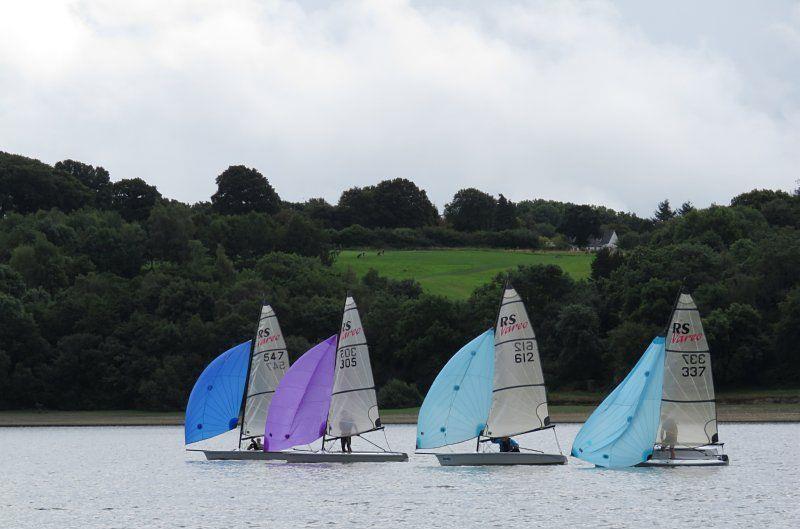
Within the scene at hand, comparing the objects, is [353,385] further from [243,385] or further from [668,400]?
[668,400]

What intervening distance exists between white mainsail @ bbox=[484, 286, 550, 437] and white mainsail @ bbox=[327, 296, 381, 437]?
6237 millimetres

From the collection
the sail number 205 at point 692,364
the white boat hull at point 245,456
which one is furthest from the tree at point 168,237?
the sail number 205 at point 692,364

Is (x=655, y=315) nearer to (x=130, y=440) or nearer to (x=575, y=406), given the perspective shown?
(x=575, y=406)

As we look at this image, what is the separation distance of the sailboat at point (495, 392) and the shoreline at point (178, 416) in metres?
35.3

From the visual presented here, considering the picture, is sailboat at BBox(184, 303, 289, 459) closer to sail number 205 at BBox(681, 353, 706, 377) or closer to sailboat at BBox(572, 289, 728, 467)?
sailboat at BBox(572, 289, 728, 467)

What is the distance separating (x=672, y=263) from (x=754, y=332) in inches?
528

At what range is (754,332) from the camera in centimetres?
9812

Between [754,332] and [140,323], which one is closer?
[754,332]

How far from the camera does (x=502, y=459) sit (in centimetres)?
5441

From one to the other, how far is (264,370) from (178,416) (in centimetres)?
4258

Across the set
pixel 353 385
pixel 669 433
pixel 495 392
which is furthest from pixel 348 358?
pixel 669 433

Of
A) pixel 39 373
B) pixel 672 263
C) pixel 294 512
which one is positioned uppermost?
pixel 672 263

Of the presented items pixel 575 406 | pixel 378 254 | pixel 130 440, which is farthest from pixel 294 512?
pixel 378 254

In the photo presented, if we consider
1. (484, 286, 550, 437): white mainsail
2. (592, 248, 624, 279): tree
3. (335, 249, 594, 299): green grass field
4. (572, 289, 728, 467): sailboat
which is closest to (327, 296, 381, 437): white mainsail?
(484, 286, 550, 437): white mainsail
